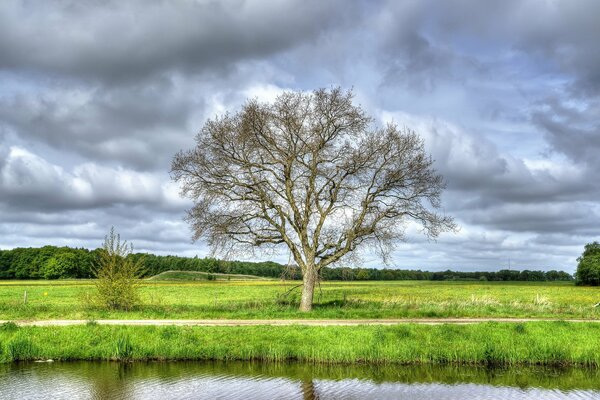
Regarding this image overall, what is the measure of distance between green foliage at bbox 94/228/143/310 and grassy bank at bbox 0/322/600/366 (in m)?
9.58

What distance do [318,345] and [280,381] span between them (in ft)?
15.4

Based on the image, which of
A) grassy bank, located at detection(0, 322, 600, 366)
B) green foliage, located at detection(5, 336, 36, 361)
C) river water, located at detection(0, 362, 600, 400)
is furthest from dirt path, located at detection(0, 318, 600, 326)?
river water, located at detection(0, 362, 600, 400)

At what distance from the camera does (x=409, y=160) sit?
121 ft

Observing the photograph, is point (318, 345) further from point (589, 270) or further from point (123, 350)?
point (589, 270)

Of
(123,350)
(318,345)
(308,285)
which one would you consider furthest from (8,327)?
(308,285)

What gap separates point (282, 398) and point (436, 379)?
623 centimetres

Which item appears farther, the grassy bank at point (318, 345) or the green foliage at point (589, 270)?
the green foliage at point (589, 270)

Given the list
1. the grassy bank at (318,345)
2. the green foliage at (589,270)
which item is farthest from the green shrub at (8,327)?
the green foliage at (589,270)

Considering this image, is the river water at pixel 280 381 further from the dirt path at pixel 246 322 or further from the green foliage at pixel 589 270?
the green foliage at pixel 589 270

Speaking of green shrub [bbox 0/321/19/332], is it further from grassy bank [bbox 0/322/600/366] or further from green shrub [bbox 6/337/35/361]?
green shrub [bbox 6/337/35/361]

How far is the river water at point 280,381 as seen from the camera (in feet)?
56.6

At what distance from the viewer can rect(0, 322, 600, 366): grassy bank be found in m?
23.1

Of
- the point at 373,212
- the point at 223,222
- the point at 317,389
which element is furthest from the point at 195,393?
the point at 373,212

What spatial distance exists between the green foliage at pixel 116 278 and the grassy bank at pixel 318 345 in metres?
9.58
